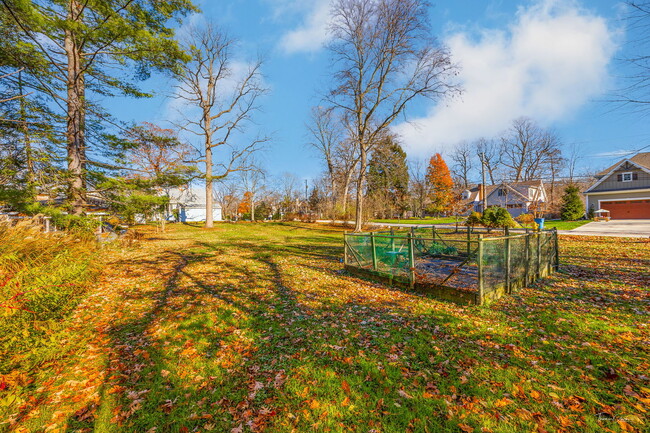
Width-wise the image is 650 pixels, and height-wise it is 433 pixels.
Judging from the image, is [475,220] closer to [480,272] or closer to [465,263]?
[465,263]

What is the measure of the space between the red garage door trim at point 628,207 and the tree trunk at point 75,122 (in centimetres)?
4565

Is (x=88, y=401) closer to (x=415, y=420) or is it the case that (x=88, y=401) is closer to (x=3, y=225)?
(x=415, y=420)

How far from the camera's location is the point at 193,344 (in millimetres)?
4043

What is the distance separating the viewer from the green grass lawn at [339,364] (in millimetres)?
2574

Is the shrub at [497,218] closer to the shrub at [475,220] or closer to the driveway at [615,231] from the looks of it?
the shrub at [475,220]

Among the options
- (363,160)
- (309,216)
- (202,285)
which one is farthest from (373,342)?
(309,216)

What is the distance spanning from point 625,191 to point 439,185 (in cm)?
2401

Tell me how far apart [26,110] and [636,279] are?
68.5 feet

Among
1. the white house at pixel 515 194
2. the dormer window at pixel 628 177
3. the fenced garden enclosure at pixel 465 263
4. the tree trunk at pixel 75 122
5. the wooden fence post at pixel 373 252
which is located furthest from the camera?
the white house at pixel 515 194

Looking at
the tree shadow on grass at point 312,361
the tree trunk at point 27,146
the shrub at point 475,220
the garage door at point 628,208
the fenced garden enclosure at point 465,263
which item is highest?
the tree trunk at point 27,146

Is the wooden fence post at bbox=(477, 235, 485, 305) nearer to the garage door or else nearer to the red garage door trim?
the red garage door trim

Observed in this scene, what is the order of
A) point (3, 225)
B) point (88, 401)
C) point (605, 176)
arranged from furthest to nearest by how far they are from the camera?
point (605, 176), point (3, 225), point (88, 401)

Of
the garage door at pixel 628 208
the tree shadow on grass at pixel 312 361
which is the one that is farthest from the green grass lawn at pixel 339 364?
the garage door at pixel 628 208

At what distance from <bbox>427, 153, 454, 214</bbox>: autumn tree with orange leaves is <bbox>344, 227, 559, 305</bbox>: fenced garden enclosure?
40.7 meters
